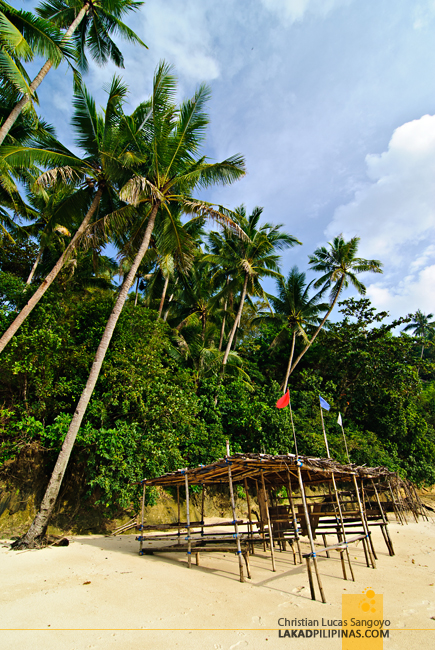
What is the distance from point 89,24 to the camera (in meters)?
12.0

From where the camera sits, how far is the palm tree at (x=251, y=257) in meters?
18.5

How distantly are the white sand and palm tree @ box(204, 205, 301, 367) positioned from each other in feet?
36.3

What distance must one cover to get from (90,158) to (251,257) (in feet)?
32.4

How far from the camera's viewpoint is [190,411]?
12648 millimetres

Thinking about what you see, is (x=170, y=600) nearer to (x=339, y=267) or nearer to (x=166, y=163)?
(x=166, y=163)

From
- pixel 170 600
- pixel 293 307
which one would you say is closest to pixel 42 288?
pixel 170 600

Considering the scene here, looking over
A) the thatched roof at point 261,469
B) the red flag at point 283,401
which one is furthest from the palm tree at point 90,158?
the red flag at point 283,401

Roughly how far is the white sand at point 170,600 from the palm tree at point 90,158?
23.5 ft

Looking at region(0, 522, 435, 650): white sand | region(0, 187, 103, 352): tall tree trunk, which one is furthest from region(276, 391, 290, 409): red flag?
region(0, 187, 103, 352): tall tree trunk

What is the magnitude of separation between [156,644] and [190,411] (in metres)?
8.64

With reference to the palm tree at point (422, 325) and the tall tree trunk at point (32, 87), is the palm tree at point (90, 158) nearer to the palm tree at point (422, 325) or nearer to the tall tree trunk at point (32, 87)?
the tall tree trunk at point (32, 87)

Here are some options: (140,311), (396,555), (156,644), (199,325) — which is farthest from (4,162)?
(396,555)

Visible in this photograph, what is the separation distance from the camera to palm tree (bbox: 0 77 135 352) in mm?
10219

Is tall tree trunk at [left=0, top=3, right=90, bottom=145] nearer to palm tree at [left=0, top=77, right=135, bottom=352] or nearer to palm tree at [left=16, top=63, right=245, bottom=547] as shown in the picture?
palm tree at [left=0, top=77, right=135, bottom=352]
